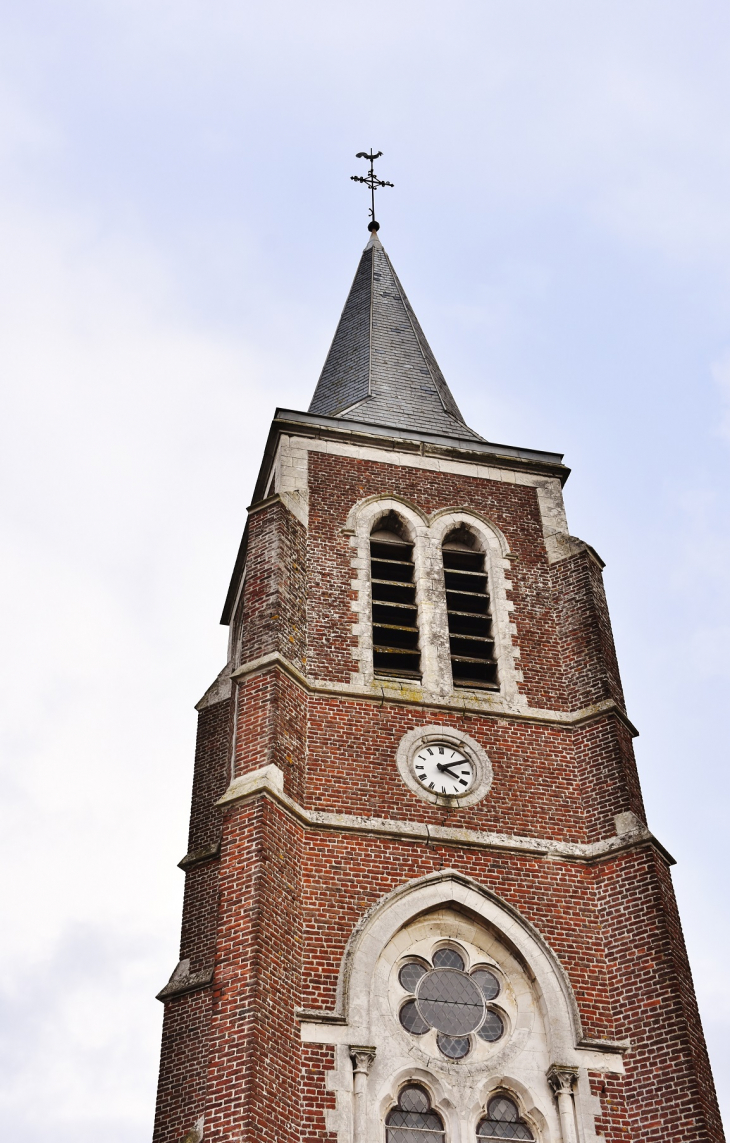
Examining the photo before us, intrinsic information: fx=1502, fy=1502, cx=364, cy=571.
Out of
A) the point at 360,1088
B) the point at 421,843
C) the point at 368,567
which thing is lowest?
the point at 360,1088

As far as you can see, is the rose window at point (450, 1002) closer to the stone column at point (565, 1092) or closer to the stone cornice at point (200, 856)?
the stone column at point (565, 1092)

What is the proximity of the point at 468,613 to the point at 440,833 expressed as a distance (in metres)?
3.79

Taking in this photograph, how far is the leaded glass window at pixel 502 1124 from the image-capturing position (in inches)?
560

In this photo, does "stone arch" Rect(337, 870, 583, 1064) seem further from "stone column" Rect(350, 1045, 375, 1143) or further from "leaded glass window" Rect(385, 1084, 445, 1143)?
"leaded glass window" Rect(385, 1084, 445, 1143)

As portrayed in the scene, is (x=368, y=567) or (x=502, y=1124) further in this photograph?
(x=368, y=567)

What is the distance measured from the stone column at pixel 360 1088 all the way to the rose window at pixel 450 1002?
75cm

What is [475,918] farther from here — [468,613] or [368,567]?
[368,567]

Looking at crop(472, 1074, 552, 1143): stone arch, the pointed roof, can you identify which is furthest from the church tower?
the pointed roof

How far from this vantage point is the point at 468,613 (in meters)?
19.3

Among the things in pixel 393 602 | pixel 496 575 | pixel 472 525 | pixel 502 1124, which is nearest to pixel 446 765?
pixel 393 602

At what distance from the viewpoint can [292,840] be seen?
1559 cm

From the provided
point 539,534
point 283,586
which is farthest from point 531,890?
point 539,534

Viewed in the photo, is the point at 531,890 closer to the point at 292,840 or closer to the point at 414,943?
the point at 414,943

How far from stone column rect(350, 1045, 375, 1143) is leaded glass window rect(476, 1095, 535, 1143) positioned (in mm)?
1198
